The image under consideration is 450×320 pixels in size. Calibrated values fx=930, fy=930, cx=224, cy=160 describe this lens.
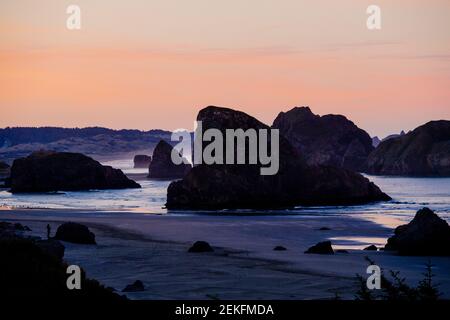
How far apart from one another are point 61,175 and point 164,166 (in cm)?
3998

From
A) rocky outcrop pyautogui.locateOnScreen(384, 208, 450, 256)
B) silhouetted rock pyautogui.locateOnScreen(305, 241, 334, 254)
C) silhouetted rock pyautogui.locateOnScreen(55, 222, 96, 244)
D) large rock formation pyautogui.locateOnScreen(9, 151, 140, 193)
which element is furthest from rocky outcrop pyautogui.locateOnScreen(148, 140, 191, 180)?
rocky outcrop pyautogui.locateOnScreen(384, 208, 450, 256)

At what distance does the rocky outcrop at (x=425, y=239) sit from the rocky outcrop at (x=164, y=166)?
11496 centimetres

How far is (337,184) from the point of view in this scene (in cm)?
7838

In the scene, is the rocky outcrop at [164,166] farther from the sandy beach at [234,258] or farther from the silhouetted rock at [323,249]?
the silhouetted rock at [323,249]

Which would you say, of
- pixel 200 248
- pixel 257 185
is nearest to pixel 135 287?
pixel 200 248

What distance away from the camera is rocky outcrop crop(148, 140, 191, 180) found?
153125mm

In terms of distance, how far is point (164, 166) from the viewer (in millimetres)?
154125

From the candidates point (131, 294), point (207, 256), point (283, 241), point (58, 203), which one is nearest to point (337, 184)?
point (58, 203)

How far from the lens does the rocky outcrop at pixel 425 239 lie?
36.8m

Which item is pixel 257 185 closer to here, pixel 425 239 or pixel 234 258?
pixel 425 239

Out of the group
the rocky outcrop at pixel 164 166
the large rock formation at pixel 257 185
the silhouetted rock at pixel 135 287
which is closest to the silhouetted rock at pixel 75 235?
the silhouetted rock at pixel 135 287
